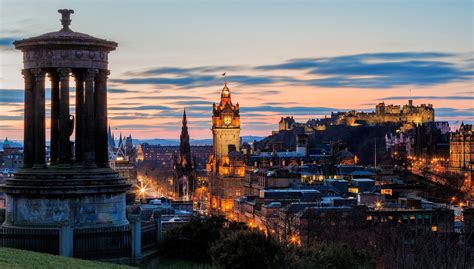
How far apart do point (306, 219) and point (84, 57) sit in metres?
64.3

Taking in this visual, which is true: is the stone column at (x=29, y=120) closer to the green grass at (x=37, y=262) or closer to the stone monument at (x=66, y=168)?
the stone monument at (x=66, y=168)

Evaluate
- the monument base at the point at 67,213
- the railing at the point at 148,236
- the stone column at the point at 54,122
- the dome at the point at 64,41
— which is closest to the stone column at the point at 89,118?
the monument base at the point at 67,213

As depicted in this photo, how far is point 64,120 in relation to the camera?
123 feet

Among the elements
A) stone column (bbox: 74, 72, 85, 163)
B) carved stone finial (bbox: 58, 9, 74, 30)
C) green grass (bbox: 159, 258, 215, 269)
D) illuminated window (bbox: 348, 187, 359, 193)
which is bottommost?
illuminated window (bbox: 348, 187, 359, 193)

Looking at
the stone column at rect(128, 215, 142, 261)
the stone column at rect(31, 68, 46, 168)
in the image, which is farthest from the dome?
the stone column at rect(128, 215, 142, 261)

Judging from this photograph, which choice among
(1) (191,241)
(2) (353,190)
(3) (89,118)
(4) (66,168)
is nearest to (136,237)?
(1) (191,241)

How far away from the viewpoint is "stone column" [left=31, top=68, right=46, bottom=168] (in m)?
37.4

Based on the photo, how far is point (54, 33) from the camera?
37812mm

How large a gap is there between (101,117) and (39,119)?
2.49 meters

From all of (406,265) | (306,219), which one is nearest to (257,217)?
(306,219)

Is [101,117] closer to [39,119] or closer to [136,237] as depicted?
[39,119]

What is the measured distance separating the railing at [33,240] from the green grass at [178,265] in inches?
161

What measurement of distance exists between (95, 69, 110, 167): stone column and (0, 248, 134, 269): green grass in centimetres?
708

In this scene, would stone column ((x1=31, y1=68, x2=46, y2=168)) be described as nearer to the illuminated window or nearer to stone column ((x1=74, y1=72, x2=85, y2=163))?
stone column ((x1=74, y1=72, x2=85, y2=163))
